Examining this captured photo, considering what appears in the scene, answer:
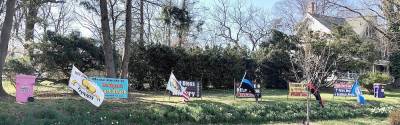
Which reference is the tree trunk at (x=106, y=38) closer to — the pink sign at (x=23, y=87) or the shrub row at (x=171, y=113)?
the shrub row at (x=171, y=113)

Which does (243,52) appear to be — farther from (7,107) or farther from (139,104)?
(7,107)

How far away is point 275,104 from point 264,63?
13.2 metres

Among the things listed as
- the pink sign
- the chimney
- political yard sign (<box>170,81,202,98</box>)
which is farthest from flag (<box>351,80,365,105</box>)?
the chimney

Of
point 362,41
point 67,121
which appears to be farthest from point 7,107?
point 362,41

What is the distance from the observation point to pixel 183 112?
51.0 ft

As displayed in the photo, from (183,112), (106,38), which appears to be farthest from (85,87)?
Answer: (106,38)

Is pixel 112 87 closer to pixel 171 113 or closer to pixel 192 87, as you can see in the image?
pixel 171 113

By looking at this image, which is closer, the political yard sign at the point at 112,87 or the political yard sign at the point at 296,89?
the political yard sign at the point at 112,87

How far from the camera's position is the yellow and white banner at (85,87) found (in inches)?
563

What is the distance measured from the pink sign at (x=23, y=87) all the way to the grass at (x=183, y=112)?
0.28m

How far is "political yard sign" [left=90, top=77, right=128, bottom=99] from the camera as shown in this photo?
1611 cm

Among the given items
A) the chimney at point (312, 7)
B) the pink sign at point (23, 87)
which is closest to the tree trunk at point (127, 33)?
the pink sign at point (23, 87)

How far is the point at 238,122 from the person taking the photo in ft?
52.7

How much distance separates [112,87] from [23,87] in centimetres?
307
